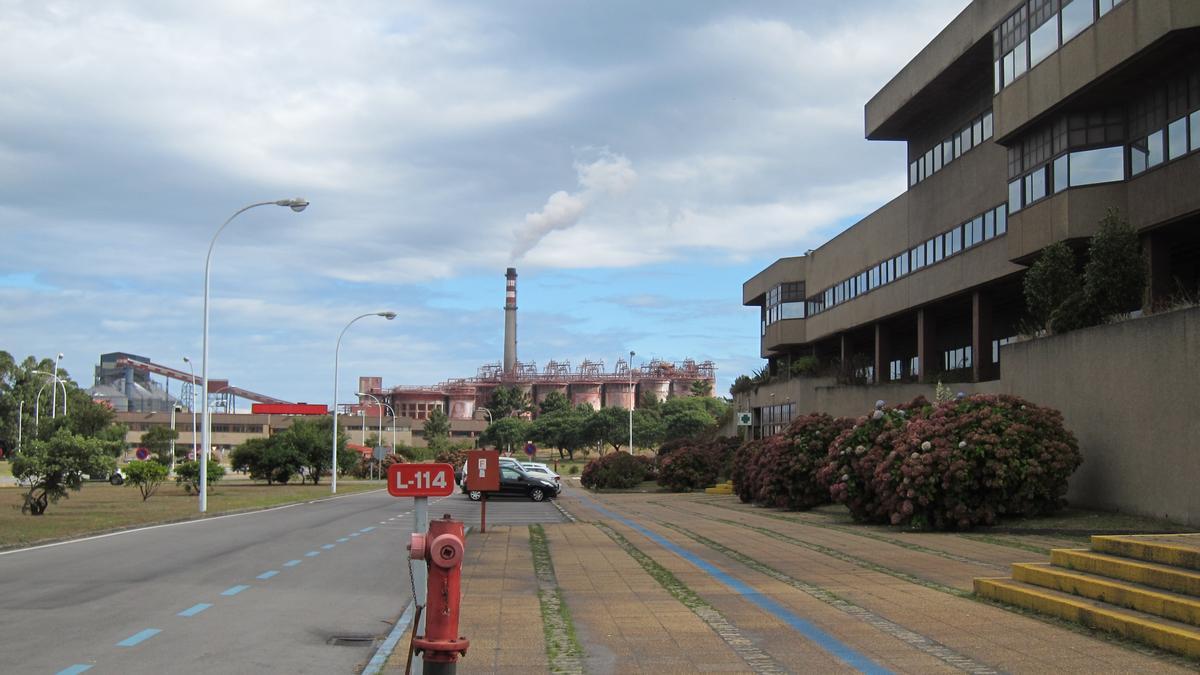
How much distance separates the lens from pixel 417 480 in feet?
21.9

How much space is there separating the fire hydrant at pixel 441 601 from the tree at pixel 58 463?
81.4 feet

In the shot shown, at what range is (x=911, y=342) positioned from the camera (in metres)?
47.2

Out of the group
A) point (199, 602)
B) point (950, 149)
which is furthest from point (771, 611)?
point (950, 149)

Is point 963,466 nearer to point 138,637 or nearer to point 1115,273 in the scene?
point 1115,273

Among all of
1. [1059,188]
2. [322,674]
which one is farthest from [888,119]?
[322,674]

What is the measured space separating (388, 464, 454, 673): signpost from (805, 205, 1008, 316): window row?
28.4 meters

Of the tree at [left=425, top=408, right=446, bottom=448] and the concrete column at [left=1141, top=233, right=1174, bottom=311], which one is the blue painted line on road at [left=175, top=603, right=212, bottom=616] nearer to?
the concrete column at [left=1141, top=233, right=1174, bottom=311]

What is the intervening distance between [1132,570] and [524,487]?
116 feet

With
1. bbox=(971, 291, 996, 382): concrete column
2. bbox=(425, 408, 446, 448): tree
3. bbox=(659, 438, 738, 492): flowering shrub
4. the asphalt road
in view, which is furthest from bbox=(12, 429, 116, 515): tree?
bbox=(425, 408, 446, 448): tree

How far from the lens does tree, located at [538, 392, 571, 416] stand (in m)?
154

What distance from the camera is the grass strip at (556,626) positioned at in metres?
8.38

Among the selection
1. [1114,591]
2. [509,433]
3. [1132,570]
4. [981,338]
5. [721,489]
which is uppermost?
[981,338]

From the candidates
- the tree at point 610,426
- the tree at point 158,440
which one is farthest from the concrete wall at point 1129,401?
the tree at point 610,426

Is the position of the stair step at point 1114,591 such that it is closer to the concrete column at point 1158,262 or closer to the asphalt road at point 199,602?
the asphalt road at point 199,602
